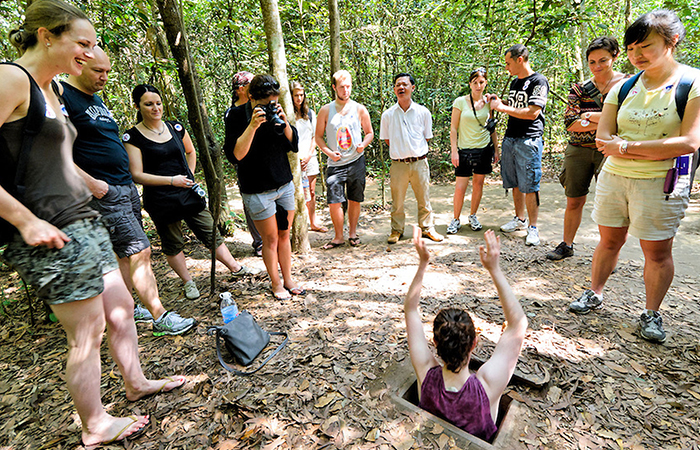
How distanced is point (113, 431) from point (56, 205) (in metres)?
1.26

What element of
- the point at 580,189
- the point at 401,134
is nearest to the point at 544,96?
the point at 580,189

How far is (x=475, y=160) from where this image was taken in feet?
16.2

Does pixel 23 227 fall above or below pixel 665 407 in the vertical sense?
above

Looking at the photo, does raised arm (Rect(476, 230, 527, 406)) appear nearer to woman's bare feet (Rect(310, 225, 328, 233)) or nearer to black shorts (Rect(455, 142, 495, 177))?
black shorts (Rect(455, 142, 495, 177))

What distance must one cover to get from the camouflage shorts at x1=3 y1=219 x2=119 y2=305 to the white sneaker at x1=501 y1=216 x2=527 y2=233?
15.4 feet

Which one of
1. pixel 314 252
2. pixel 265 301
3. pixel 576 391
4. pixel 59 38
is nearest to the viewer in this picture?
pixel 59 38

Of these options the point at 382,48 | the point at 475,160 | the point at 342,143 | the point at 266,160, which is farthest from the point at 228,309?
the point at 382,48

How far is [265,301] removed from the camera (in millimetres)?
3320

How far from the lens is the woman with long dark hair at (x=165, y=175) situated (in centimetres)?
306

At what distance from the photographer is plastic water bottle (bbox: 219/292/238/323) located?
2.95m

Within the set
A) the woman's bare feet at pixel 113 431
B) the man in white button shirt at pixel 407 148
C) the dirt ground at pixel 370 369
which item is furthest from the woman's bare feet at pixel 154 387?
the man in white button shirt at pixel 407 148

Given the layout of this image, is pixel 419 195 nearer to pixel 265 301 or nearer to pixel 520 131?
pixel 520 131

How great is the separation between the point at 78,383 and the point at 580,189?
455 centimetres

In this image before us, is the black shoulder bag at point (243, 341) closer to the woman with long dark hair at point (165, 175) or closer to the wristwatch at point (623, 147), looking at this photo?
the woman with long dark hair at point (165, 175)
